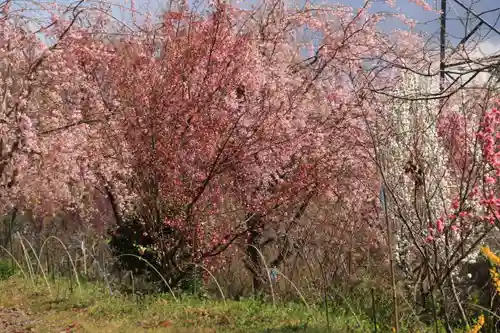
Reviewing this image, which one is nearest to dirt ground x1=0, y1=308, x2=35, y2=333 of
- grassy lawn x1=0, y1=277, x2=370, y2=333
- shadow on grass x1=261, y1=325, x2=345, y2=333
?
grassy lawn x1=0, y1=277, x2=370, y2=333

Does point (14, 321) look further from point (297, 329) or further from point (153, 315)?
point (297, 329)

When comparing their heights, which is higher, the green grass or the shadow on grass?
the green grass

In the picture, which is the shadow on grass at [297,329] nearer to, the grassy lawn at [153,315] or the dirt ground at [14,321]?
the grassy lawn at [153,315]

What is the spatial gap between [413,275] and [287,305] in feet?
6.33

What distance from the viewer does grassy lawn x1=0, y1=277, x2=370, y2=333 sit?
6.50m

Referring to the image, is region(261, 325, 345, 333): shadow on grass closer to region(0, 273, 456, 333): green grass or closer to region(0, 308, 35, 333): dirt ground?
region(0, 273, 456, 333): green grass

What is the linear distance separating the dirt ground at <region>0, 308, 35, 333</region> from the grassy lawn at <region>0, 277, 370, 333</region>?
0.04 metres

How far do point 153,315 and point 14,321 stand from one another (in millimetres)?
1690

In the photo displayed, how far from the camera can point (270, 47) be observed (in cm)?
1103

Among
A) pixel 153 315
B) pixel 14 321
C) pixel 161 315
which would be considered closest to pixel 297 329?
pixel 161 315

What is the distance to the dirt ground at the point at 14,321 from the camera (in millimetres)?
6930

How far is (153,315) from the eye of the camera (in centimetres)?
719

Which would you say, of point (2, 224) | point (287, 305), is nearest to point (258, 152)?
point (287, 305)

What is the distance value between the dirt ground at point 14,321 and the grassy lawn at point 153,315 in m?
0.04
